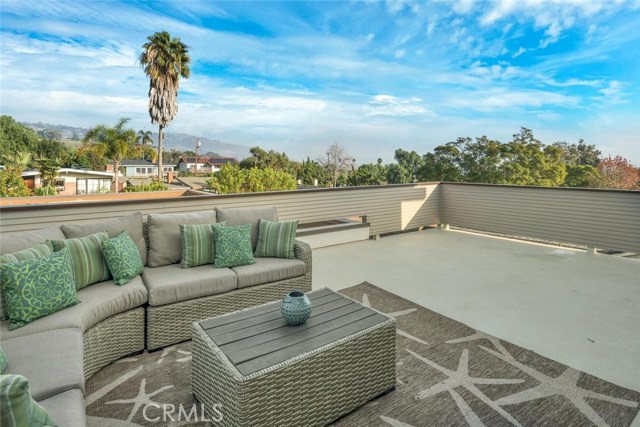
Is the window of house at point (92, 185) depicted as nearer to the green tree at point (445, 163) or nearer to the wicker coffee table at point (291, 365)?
the green tree at point (445, 163)

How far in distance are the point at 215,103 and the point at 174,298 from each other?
17.7m

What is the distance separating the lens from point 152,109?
15.7m

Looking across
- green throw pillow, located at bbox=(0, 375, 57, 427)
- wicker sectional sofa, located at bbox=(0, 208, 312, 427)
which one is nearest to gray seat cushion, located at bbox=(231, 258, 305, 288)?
wicker sectional sofa, located at bbox=(0, 208, 312, 427)

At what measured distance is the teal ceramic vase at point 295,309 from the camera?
1890 millimetres

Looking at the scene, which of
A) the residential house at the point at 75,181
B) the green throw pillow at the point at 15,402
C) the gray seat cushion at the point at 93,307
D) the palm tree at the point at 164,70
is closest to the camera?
the green throw pillow at the point at 15,402

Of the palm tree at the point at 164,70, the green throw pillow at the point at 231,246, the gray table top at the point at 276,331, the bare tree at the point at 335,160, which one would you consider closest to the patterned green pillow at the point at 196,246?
the green throw pillow at the point at 231,246

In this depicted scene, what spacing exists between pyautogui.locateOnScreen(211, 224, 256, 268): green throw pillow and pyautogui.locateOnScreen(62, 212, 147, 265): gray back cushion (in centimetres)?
62

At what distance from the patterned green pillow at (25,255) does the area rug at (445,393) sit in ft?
2.18

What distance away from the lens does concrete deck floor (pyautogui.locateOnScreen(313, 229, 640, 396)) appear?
2.58m

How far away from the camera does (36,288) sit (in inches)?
78.7

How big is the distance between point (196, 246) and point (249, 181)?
8.15m

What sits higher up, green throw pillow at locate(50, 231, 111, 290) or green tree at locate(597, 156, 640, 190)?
green tree at locate(597, 156, 640, 190)

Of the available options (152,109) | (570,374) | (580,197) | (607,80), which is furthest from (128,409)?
(152,109)

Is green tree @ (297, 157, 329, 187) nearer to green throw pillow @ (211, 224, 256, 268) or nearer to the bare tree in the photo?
the bare tree
